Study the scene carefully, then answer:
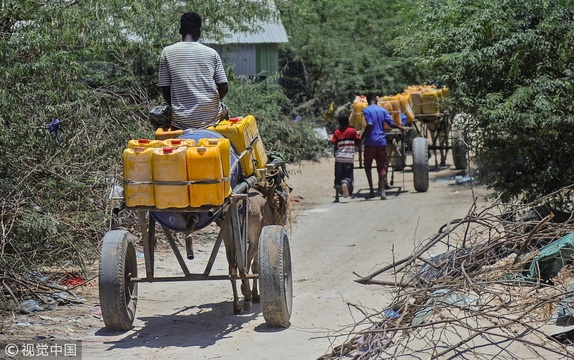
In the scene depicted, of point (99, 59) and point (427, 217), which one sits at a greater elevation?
point (99, 59)

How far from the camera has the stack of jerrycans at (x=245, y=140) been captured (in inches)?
315

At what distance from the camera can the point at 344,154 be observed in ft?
54.2

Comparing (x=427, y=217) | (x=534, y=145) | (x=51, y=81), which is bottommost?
(x=427, y=217)

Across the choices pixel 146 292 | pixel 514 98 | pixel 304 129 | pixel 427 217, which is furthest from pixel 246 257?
pixel 304 129

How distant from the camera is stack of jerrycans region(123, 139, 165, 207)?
7188 mm

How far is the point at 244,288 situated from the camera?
8.41 metres

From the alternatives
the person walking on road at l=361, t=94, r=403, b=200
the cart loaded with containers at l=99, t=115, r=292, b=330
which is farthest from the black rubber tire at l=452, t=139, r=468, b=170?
the cart loaded with containers at l=99, t=115, r=292, b=330

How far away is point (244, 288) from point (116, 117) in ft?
14.9

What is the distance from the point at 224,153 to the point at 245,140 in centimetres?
79

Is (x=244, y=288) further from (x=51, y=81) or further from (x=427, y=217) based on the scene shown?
(x=427, y=217)

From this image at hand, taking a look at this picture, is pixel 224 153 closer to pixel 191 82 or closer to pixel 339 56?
pixel 191 82

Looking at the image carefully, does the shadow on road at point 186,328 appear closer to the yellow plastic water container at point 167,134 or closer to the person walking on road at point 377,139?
the yellow plastic water container at point 167,134

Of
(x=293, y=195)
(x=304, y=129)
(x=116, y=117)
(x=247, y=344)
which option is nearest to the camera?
(x=247, y=344)

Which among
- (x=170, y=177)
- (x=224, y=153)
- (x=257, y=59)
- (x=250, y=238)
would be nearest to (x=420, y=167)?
(x=257, y=59)
